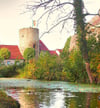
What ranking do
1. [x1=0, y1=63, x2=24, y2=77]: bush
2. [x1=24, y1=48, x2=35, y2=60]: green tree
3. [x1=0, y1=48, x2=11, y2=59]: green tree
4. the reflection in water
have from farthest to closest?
1. [x1=24, y1=48, x2=35, y2=60]: green tree
2. [x1=0, y1=48, x2=11, y2=59]: green tree
3. [x1=0, y1=63, x2=24, y2=77]: bush
4. the reflection in water

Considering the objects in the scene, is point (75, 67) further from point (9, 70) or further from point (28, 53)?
point (28, 53)

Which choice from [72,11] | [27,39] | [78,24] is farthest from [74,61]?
[27,39]

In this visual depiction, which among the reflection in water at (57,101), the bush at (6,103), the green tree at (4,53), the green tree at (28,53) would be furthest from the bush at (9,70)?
the bush at (6,103)

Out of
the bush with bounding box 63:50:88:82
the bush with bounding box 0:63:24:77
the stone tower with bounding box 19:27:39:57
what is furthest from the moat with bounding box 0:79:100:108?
the stone tower with bounding box 19:27:39:57

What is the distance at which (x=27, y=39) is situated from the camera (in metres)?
64.5

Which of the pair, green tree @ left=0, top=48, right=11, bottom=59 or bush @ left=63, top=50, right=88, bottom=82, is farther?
green tree @ left=0, top=48, right=11, bottom=59

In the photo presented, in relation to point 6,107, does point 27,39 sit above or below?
above

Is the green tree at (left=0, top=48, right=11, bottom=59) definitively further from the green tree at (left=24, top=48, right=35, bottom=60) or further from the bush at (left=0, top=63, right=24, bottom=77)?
the bush at (left=0, top=63, right=24, bottom=77)

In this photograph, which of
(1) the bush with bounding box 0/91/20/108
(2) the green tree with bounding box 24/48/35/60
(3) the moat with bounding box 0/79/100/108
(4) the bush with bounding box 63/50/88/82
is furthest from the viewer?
(2) the green tree with bounding box 24/48/35/60

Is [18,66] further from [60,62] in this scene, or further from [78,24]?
[78,24]

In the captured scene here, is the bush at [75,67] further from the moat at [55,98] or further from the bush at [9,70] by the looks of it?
the bush at [9,70]

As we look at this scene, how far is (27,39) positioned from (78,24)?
46.9 metres

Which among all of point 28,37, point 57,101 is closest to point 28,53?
point 28,37

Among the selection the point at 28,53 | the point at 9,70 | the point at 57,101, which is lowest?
the point at 9,70
